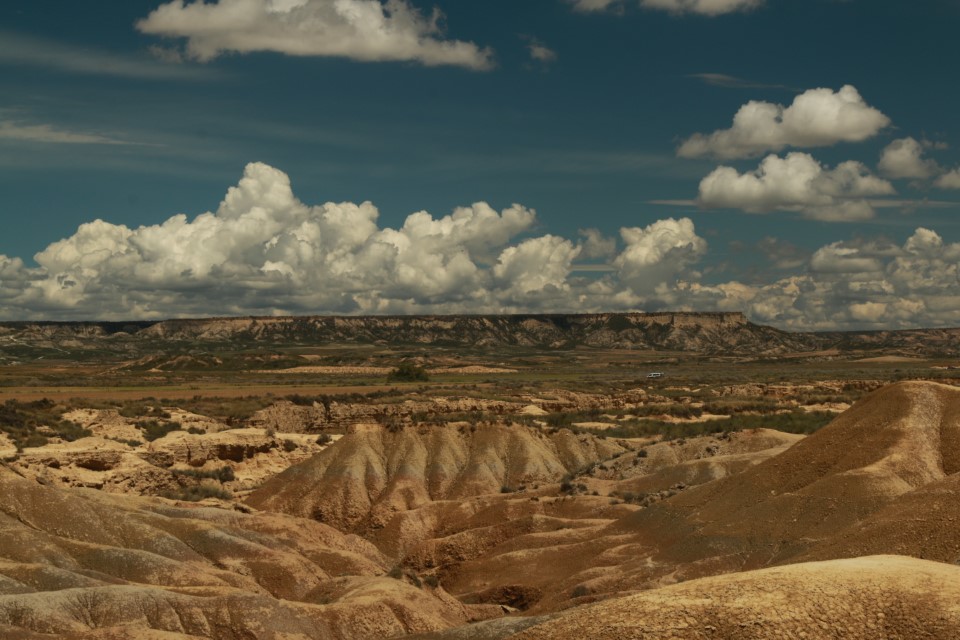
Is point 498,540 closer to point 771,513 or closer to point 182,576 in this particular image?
point 771,513

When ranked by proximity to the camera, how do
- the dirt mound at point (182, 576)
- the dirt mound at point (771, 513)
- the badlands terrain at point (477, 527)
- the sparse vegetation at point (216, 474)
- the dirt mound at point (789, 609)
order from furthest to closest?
the sparse vegetation at point (216, 474), the dirt mound at point (771, 513), the dirt mound at point (182, 576), the badlands terrain at point (477, 527), the dirt mound at point (789, 609)

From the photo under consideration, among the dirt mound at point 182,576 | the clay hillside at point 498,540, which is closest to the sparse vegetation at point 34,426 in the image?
the clay hillside at point 498,540

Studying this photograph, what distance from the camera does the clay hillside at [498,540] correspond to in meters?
15.8

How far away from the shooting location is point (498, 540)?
4394 cm

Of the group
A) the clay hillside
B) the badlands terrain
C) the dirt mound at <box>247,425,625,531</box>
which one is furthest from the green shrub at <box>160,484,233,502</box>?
the dirt mound at <box>247,425,625,531</box>

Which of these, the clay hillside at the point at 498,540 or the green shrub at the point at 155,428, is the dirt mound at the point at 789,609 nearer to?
the clay hillside at the point at 498,540

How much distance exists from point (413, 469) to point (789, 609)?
45568mm

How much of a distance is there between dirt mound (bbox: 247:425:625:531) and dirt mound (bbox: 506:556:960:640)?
3970 cm

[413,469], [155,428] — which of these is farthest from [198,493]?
[413,469]

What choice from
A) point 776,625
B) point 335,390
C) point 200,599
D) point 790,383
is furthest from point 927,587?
point 790,383

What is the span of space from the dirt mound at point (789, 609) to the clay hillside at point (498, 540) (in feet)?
0.12

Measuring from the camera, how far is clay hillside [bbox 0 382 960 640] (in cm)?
1582

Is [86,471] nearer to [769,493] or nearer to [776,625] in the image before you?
[769,493]

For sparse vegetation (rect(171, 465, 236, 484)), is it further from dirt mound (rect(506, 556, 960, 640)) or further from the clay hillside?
dirt mound (rect(506, 556, 960, 640))
